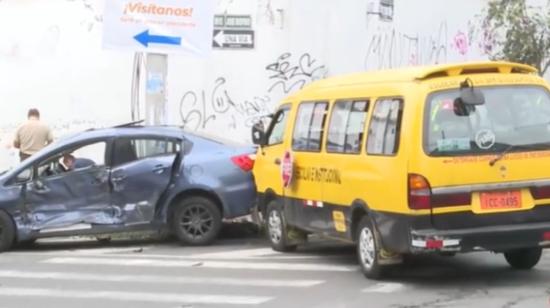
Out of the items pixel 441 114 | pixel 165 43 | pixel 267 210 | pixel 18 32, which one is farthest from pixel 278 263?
pixel 18 32

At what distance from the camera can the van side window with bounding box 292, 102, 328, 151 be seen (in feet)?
35.0

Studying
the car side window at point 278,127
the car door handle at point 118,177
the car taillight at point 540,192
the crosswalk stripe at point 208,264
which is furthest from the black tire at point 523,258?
the car door handle at point 118,177

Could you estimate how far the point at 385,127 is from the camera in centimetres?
917

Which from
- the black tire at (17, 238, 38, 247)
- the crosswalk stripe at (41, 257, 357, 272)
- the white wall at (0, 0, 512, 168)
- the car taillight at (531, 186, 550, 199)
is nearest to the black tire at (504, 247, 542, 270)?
the car taillight at (531, 186, 550, 199)

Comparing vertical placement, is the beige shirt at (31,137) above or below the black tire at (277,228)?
above

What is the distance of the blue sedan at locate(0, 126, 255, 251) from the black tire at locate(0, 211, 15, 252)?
0.04ft

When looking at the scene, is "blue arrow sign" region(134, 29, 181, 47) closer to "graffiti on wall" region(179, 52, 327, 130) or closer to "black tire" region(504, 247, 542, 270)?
"graffiti on wall" region(179, 52, 327, 130)

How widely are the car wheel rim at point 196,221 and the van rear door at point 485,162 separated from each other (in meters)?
4.58

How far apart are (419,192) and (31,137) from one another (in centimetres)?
909

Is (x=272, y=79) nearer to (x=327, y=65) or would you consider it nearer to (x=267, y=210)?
(x=327, y=65)

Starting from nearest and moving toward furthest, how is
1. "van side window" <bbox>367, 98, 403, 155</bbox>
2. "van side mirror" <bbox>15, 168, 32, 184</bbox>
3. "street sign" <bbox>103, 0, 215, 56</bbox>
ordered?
"van side window" <bbox>367, 98, 403, 155</bbox> < "van side mirror" <bbox>15, 168, 32, 184</bbox> < "street sign" <bbox>103, 0, 215, 56</bbox>

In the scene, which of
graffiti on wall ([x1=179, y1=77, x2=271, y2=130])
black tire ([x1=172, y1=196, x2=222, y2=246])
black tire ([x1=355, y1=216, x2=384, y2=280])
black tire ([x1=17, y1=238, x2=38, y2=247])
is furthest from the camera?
graffiti on wall ([x1=179, y1=77, x2=271, y2=130])

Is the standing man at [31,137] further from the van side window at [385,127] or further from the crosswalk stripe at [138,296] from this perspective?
the van side window at [385,127]

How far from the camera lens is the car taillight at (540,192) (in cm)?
884
